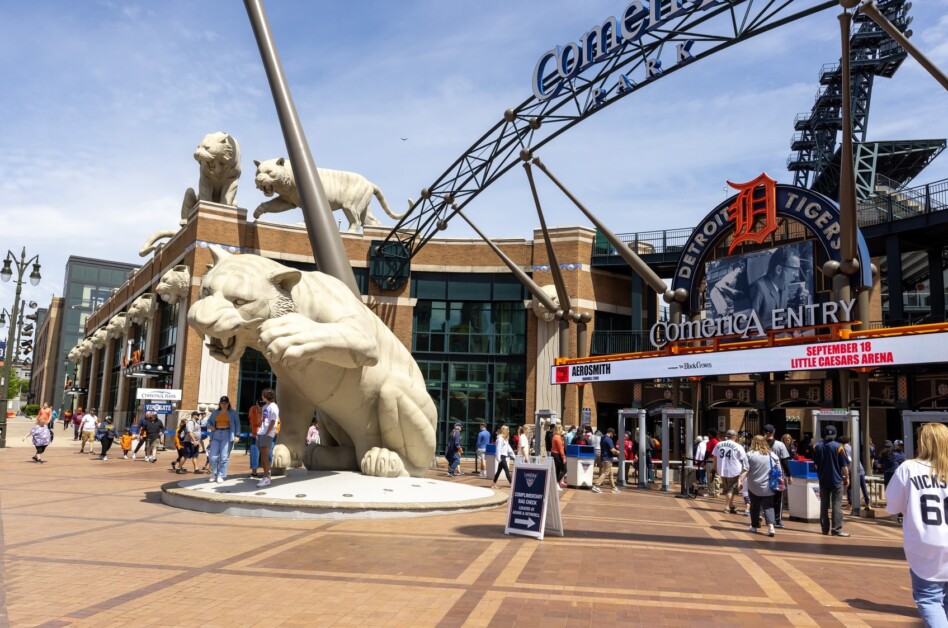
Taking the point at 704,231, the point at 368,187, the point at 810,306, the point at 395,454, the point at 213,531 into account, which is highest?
the point at 368,187

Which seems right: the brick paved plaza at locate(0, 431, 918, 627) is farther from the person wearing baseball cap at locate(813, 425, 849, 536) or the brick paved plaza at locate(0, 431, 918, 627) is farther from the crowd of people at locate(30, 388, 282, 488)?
the crowd of people at locate(30, 388, 282, 488)

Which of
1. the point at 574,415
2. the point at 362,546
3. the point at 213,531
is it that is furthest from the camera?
the point at 574,415

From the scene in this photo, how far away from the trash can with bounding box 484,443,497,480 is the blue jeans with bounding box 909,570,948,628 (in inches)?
607

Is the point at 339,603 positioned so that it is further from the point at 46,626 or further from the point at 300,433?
the point at 300,433

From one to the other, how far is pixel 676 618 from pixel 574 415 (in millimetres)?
22771

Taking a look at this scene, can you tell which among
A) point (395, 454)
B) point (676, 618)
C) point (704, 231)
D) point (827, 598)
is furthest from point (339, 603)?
point (704, 231)

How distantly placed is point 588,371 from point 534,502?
45.3 feet

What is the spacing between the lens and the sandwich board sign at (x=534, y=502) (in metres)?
8.78

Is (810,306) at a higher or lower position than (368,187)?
lower

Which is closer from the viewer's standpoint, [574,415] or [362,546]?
[362,546]

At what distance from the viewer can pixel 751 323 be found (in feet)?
62.6

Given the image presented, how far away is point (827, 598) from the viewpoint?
618 cm

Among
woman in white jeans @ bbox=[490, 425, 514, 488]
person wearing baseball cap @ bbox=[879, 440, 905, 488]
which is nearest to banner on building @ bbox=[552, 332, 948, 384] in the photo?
person wearing baseball cap @ bbox=[879, 440, 905, 488]

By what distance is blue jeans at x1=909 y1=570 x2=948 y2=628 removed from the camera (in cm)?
373
